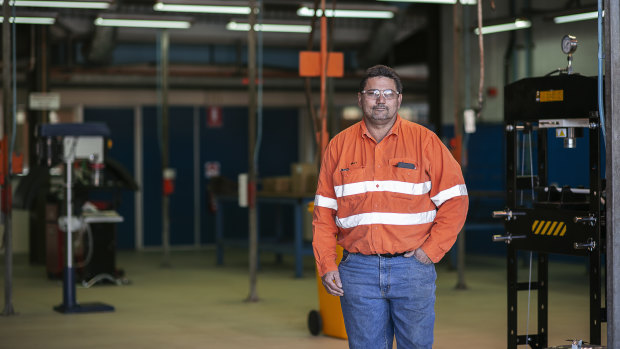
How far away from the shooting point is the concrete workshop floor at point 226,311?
5980 millimetres

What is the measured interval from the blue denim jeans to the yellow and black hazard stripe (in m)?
1.51

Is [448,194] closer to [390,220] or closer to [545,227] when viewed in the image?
[390,220]

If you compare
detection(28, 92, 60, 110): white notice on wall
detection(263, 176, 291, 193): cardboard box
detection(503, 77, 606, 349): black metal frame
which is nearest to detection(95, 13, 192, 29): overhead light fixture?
detection(28, 92, 60, 110): white notice on wall

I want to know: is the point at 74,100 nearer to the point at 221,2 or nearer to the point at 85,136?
the point at 221,2

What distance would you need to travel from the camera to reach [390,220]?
330 centimetres

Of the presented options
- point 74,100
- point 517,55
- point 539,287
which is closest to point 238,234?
point 74,100

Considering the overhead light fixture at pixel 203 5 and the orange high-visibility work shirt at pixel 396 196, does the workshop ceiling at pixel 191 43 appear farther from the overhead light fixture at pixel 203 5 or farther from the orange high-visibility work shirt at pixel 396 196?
the orange high-visibility work shirt at pixel 396 196

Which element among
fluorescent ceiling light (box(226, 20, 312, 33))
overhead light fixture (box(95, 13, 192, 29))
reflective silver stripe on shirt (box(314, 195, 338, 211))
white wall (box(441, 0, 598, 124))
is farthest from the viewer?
white wall (box(441, 0, 598, 124))

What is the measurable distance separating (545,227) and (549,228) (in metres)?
0.03

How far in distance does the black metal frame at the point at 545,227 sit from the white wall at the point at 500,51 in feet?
16.3

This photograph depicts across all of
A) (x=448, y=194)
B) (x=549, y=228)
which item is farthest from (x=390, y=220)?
(x=549, y=228)

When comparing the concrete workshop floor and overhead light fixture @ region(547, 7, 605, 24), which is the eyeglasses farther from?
overhead light fixture @ region(547, 7, 605, 24)

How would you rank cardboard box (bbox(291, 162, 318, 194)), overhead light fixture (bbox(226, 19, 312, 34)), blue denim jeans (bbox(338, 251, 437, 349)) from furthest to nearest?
1. overhead light fixture (bbox(226, 19, 312, 34))
2. cardboard box (bbox(291, 162, 318, 194))
3. blue denim jeans (bbox(338, 251, 437, 349))

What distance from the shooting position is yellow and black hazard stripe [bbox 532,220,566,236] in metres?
4.64
